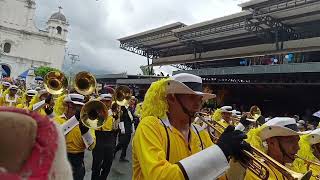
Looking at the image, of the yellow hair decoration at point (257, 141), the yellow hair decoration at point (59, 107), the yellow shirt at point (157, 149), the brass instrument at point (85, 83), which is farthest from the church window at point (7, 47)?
the yellow shirt at point (157, 149)

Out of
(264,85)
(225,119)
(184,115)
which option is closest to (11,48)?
(264,85)

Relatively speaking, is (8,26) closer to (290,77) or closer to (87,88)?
(290,77)

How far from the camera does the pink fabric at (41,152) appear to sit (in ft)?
3.50

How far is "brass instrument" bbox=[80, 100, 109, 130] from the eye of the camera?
17.6 ft

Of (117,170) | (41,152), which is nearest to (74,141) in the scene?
(117,170)

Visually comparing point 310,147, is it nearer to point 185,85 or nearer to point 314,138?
point 314,138

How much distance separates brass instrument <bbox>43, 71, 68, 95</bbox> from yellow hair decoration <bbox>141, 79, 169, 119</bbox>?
444cm

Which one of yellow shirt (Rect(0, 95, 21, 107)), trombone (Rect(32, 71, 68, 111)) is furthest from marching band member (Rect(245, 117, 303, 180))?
yellow shirt (Rect(0, 95, 21, 107))

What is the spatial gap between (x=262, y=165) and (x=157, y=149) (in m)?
0.74

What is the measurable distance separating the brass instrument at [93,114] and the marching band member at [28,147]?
413cm

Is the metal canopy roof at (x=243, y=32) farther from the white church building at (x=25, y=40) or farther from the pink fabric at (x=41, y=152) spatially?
the white church building at (x=25, y=40)

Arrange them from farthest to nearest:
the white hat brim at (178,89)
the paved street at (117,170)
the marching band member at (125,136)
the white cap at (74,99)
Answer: the marching band member at (125,136) < the paved street at (117,170) < the white cap at (74,99) < the white hat brim at (178,89)

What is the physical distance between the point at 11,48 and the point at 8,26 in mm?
3906

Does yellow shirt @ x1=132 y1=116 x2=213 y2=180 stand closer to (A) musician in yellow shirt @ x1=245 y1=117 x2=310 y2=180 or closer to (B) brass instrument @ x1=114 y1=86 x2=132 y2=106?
(A) musician in yellow shirt @ x1=245 y1=117 x2=310 y2=180
